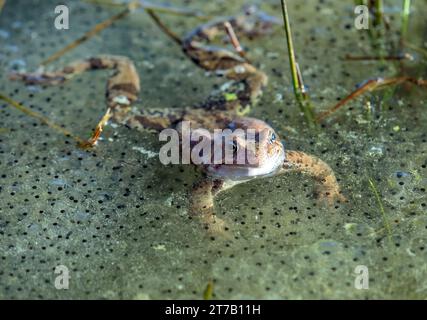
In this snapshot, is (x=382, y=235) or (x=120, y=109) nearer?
(x=382, y=235)

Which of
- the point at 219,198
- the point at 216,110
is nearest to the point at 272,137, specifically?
the point at 219,198

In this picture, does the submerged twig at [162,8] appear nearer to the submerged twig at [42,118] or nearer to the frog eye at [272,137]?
the submerged twig at [42,118]

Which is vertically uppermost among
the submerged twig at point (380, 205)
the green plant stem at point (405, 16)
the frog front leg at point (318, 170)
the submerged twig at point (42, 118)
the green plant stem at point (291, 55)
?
the green plant stem at point (405, 16)

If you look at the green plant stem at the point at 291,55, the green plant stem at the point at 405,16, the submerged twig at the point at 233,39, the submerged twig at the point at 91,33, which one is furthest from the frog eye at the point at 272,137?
the submerged twig at the point at 91,33

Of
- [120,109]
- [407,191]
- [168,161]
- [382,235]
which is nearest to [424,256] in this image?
[382,235]

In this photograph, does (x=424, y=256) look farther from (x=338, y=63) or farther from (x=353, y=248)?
(x=338, y=63)
